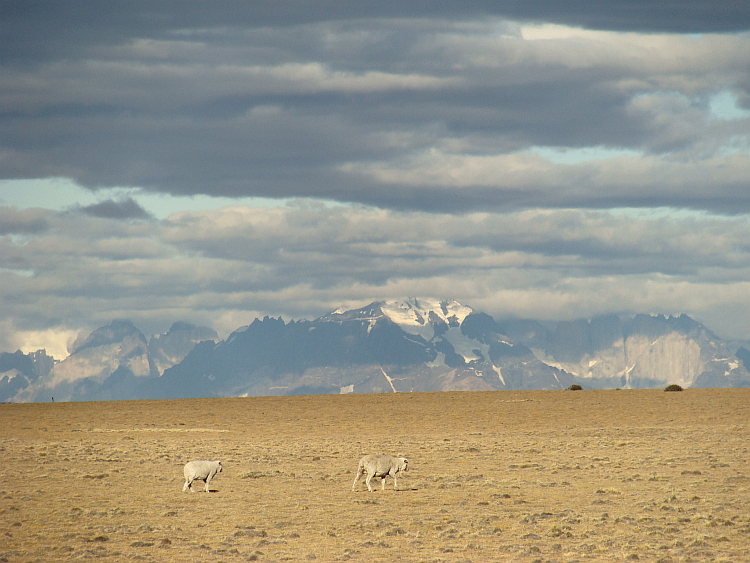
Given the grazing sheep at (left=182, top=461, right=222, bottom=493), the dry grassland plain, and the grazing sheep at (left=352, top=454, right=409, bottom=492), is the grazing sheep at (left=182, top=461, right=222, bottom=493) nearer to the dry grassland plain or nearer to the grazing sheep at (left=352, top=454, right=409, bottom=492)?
the dry grassland plain

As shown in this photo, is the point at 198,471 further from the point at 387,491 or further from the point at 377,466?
the point at 387,491

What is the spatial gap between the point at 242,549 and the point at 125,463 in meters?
21.3

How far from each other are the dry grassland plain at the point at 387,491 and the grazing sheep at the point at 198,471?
72 cm

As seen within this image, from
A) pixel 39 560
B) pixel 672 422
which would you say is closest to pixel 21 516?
pixel 39 560

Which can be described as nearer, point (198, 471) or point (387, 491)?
point (198, 471)

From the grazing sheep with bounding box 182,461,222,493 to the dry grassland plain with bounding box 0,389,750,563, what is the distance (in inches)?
28.5

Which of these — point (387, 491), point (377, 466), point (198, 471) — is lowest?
point (387, 491)

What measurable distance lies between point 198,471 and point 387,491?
754 cm

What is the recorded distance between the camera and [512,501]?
110 feet

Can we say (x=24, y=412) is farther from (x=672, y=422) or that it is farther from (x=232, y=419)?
(x=672, y=422)

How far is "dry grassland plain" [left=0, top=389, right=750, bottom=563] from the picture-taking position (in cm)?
2581

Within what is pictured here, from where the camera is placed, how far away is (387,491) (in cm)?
3578

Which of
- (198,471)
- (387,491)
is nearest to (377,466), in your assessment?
(387,491)

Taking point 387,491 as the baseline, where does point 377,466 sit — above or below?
above
